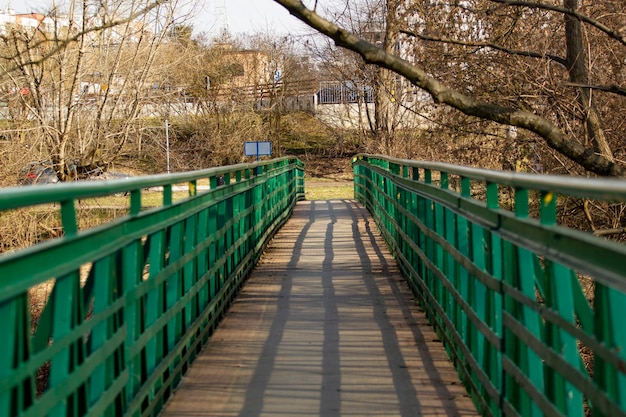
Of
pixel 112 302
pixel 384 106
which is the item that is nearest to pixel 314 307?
pixel 112 302

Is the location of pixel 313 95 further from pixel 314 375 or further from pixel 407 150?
pixel 314 375

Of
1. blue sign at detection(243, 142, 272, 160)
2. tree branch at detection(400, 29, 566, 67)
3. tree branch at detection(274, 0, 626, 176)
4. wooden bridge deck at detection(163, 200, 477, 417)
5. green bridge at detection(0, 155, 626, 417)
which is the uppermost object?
tree branch at detection(400, 29, 566, 67)

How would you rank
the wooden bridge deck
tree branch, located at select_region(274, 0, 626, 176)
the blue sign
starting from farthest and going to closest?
the blue sign
tree branch, located at select_region(274, 0, 626, 176)
the wooden bridge deck

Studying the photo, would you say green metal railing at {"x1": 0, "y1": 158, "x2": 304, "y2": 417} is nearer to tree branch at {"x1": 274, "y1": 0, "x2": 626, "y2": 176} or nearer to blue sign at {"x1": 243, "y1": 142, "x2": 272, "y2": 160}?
tree branch at {"x1": 274, "y1": 0, "x2": 626, "y2": 176}

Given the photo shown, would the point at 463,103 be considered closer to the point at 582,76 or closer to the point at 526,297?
the point at 582,76

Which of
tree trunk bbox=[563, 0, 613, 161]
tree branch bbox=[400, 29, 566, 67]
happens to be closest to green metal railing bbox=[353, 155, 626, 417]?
tree trunk bbox=[563, 0, 613, 161]

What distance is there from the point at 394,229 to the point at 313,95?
33.8m

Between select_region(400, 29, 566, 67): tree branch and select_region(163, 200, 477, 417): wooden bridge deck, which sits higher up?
select_region(400, 29, 566, 67): tree branch

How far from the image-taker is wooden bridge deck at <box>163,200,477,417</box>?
522cm

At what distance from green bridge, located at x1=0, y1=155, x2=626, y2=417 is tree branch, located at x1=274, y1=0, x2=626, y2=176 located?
2.48 m

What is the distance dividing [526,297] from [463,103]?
8.13m

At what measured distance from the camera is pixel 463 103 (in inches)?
457

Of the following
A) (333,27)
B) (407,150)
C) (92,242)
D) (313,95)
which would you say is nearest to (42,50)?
(333,27)

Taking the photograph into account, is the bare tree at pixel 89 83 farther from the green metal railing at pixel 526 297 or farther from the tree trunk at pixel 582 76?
the green metal railing at pixel 526 297
